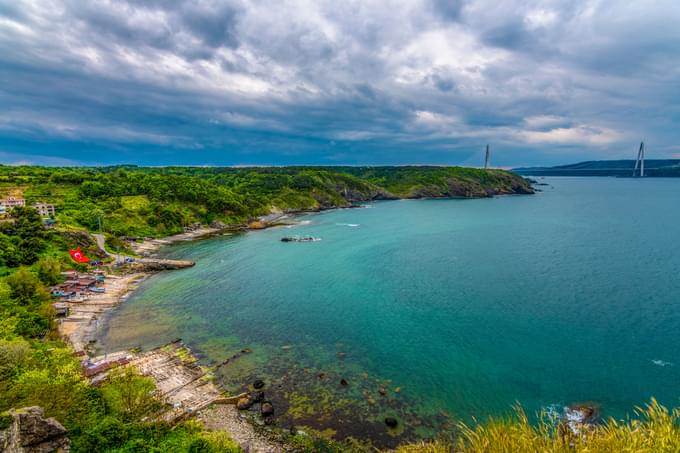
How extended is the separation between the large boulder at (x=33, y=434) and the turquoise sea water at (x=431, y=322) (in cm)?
1619

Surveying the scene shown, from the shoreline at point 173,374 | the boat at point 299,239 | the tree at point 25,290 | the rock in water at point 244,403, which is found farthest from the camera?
the boat at point 299,239

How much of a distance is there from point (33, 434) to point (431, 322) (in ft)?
139

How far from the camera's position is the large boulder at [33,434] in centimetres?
1911

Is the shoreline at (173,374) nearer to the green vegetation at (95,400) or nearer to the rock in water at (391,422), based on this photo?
the green vegetation at (95,400)

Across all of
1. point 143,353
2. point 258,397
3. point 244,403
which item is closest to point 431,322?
point 258,397

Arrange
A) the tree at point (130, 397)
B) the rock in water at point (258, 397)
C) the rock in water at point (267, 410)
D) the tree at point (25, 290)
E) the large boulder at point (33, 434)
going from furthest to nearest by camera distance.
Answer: the tree at point (25, 290)
the rock in water at point (258, 397)
the rock in water at point (267, 410)
the tree at point (130, 397)
the large boulder at point (33, 434)

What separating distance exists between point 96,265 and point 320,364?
59387 mm

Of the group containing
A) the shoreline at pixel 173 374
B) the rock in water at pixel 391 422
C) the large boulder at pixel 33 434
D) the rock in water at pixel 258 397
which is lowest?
the rock in water at pixel 391 422

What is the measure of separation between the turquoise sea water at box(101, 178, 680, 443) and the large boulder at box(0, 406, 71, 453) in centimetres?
1619

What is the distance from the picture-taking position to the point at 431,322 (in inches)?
1937

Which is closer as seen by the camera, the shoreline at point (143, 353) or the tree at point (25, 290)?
the shoreline at point (143, 353)

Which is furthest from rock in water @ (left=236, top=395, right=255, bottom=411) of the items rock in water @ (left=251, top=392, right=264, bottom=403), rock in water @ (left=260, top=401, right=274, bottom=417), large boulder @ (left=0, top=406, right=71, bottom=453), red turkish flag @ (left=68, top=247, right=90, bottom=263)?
red turkish flag @ (left=68, top=247, right=90, bottom=263)

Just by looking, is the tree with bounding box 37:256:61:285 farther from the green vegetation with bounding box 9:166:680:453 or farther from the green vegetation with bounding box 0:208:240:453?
the green vegetation with bounding box 0:208:240:453

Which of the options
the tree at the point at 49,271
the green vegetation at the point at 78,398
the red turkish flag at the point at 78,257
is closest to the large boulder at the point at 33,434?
the green vegetation at the point at 78,398
